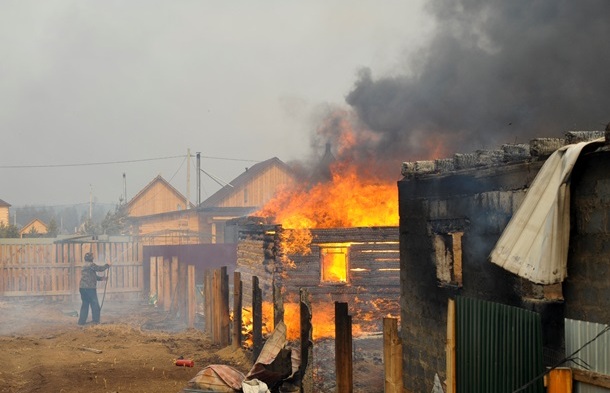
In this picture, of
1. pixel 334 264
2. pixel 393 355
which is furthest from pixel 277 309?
pixel 334 264

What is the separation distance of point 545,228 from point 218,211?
3600cm

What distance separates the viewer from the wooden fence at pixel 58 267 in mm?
25062

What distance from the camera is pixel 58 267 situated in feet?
83.4

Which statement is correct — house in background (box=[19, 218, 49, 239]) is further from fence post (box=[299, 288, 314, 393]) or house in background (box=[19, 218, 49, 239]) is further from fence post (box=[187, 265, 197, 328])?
fence post (box=[299, 288, 314, 393])

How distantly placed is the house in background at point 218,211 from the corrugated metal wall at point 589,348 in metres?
31.3

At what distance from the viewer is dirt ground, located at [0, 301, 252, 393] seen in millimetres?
11961

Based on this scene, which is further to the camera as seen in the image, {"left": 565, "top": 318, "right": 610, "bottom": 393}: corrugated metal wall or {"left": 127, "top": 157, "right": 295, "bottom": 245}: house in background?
{"left": 127, "top": 157, "right": 295, "bottom": 245}: house in background

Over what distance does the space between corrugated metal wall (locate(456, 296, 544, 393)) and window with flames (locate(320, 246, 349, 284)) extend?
1063 cm

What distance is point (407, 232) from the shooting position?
11.1 meters

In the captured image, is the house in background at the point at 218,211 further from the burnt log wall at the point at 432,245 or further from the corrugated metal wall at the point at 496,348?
the corrugated metal wall at the point at 496,348

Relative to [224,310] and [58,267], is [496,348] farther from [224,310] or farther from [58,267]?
[58,267]

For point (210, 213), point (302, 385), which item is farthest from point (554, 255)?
point (210, 213)

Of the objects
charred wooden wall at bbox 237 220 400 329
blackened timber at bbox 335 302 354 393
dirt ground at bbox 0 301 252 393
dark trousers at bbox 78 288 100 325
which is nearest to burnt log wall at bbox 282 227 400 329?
charred wooden wall at bbox 237 220 400 329

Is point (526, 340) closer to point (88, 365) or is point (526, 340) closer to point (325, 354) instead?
point (325, 354)
